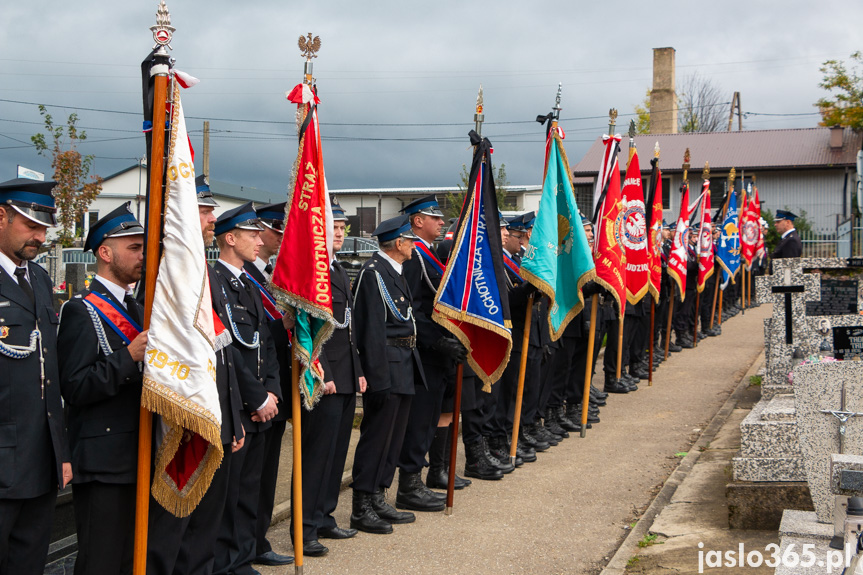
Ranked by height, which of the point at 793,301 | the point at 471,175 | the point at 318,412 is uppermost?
the point at 471,175

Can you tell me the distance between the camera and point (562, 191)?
8688 mm

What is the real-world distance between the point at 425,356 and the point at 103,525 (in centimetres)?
344

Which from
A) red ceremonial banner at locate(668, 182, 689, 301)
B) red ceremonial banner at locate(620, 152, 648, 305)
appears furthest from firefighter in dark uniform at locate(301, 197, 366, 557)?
red ceremonial banner at locate(668, 182, 689, 301)

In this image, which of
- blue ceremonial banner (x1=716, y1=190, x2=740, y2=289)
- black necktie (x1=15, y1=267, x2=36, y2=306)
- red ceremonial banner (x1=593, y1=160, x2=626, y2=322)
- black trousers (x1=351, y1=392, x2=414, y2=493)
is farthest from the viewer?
blue ceremonial banner (x1=716, y1=190, x2=740, y2=289)

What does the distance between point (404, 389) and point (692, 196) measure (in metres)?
32.2

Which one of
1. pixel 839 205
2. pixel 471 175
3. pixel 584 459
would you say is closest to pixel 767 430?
pixel 584 459

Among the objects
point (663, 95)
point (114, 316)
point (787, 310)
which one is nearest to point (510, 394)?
point (787, 310)

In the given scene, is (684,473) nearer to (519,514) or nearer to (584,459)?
(584,459)

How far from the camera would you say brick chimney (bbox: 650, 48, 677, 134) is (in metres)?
43.1

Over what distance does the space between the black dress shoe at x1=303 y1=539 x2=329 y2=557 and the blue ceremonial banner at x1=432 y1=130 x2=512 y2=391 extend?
1.95m

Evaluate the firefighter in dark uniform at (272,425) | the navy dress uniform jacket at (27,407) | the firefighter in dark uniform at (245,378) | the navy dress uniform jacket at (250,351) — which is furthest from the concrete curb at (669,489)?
the navy dress uniform jacket at (27,407)

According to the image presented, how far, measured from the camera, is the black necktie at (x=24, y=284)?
3.71 metres

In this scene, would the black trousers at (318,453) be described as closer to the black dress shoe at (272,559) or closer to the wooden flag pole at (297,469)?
the black dress shoe at (272,559)

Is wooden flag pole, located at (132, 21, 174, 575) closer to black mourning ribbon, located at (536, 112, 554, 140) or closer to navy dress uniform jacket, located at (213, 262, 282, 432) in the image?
navy dress uniform jacket, located at (213, 262, 282, 432)
